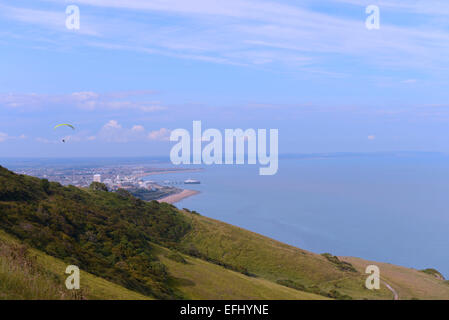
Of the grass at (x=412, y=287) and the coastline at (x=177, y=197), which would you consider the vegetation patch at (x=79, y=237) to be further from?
the coastline at (x=177, y=197)

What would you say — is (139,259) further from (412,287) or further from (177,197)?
(177,197)

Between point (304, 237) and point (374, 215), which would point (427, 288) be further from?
point (374, 215)

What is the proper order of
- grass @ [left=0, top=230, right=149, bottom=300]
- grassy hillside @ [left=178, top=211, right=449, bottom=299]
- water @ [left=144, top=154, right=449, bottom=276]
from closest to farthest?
grass @ [left=0, top=230, right=149, bottom=300], grassy hillside @ [left=178, top=211, right=449, bottom=299], water @ [left=144, top=154, right=449, bottom=276]

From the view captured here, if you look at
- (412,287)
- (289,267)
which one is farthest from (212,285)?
(412,287)

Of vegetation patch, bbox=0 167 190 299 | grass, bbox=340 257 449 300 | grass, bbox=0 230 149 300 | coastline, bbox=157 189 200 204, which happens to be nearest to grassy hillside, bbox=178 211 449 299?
grass, bbox=340 257 449 300

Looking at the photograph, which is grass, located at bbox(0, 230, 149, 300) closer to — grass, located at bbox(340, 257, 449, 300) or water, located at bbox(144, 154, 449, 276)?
grass, located at bbox(340, 257, 449, 300)
